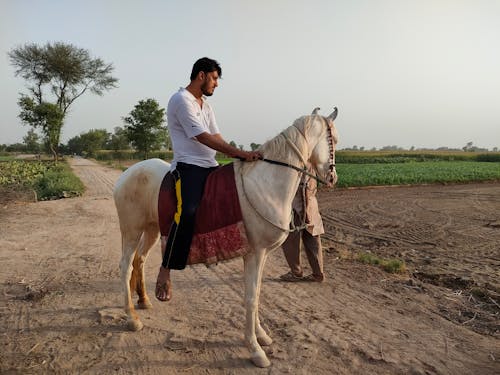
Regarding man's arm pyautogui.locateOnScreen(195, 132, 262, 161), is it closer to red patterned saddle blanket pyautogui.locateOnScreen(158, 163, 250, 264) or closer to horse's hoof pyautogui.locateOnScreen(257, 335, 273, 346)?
red patterned saddle blanket pyautogui.locateOnScreen(158, 163, 250, 264)

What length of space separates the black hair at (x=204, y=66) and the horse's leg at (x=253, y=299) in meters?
1.78

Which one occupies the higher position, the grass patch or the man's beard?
the man's beard

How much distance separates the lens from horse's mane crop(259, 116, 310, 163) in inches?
131

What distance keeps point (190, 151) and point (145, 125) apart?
120ft

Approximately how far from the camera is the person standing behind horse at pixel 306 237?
526cm

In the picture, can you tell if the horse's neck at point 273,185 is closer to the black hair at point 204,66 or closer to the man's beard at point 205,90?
the man's beard at point 205,90

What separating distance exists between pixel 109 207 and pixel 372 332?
993cm

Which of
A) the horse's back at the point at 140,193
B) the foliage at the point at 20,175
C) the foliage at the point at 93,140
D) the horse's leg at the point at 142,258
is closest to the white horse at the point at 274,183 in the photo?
the horse's back at the point at 140,193

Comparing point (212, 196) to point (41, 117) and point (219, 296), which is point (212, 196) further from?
point (41, 117)

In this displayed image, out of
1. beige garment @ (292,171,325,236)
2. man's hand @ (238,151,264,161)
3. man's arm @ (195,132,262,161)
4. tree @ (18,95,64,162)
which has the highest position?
tree @ (18,95,64,162)

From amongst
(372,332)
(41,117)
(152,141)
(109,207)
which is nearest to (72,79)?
(41,117)

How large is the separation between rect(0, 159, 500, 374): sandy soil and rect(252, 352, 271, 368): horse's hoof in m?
0.06

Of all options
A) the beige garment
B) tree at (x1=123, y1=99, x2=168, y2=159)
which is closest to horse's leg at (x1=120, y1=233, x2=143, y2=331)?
the beige garment

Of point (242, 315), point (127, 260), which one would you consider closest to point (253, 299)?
point (242, 315)
